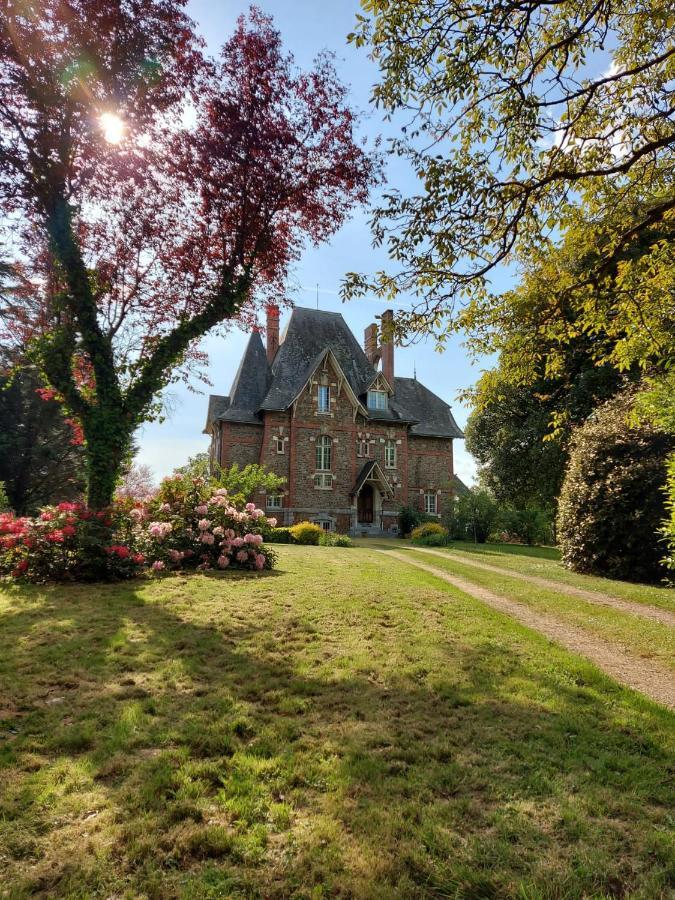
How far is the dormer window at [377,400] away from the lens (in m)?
32.3

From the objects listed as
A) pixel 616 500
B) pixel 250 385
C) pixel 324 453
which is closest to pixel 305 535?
pixel 324 453

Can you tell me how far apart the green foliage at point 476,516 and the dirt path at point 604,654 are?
1733cm

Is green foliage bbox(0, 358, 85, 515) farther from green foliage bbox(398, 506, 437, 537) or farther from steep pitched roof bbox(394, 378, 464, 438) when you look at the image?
steep pitched roof bbox(394, 378, 464, 438)

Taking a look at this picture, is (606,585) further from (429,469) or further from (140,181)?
(429,469)

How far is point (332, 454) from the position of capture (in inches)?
1200

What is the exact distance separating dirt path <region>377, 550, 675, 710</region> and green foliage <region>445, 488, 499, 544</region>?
682 inches

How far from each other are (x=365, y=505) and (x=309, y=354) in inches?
430

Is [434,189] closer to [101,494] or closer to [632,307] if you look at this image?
[632,307]

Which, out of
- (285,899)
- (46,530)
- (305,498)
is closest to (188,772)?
(285,899)

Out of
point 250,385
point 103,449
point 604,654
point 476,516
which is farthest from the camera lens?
point 250,385

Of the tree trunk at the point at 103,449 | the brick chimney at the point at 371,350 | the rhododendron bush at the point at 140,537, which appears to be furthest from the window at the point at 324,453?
the tree trunk at the point at 103,449

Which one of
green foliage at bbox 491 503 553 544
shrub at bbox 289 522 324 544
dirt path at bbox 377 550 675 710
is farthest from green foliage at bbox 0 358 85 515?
dirt path at bbox 377 550 675 710

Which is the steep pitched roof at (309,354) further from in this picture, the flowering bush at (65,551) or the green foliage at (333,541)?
the flowering bush at (65,551)

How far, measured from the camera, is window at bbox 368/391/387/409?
106ft
